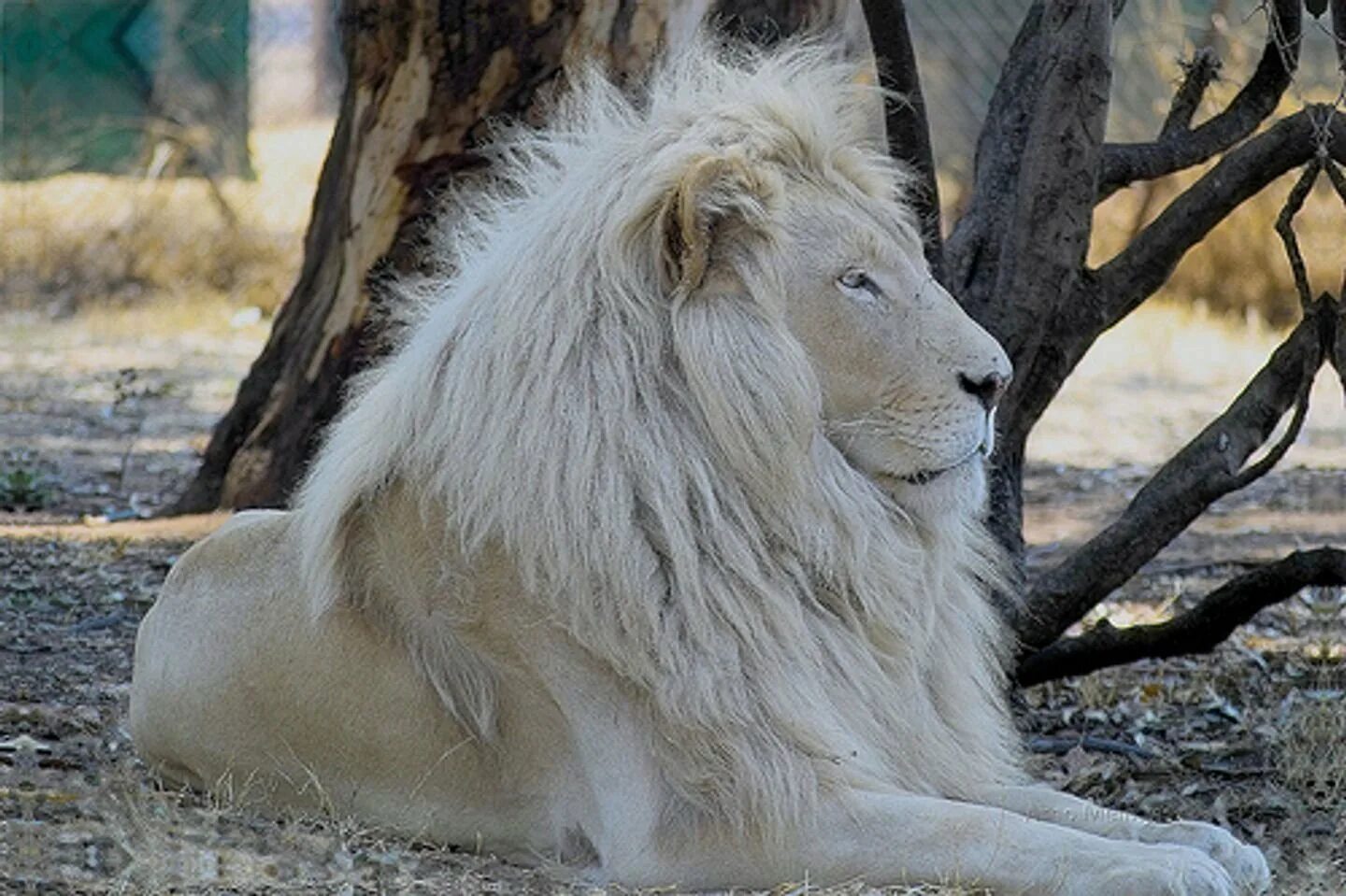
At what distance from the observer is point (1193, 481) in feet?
15.8

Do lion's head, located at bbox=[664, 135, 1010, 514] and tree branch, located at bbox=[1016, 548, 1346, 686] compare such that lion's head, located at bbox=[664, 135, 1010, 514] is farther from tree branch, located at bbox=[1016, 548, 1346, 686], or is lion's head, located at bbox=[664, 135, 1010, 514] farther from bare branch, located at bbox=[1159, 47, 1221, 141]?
bare branch, located at bbox=[1159, 47, 1221, 141]

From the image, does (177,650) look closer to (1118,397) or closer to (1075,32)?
(1075,32)

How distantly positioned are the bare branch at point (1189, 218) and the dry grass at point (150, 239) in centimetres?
883

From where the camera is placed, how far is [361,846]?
11.9 feet

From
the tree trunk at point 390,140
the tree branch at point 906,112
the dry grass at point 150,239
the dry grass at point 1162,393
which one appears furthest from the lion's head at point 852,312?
the dry grass at point 150,239

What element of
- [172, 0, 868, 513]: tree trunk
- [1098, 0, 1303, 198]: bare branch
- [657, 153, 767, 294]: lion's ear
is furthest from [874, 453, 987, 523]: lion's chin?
[172, 0, 868, 513]: tree trunk

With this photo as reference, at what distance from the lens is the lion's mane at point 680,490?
11.1ft

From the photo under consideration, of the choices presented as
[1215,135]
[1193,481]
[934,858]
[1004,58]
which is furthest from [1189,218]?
[1004,58]

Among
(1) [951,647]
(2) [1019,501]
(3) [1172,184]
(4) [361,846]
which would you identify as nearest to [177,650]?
(4) [361,846]

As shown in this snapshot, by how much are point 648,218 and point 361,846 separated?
1.14 meters

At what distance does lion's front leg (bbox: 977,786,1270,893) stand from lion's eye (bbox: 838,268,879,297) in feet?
2.87

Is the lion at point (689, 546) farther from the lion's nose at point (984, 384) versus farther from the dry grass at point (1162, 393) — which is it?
the dry grass at point (1162, 393)

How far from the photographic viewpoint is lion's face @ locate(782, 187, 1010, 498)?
3463 millimetres

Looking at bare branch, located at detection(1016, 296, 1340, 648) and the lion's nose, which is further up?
the lion's nose
